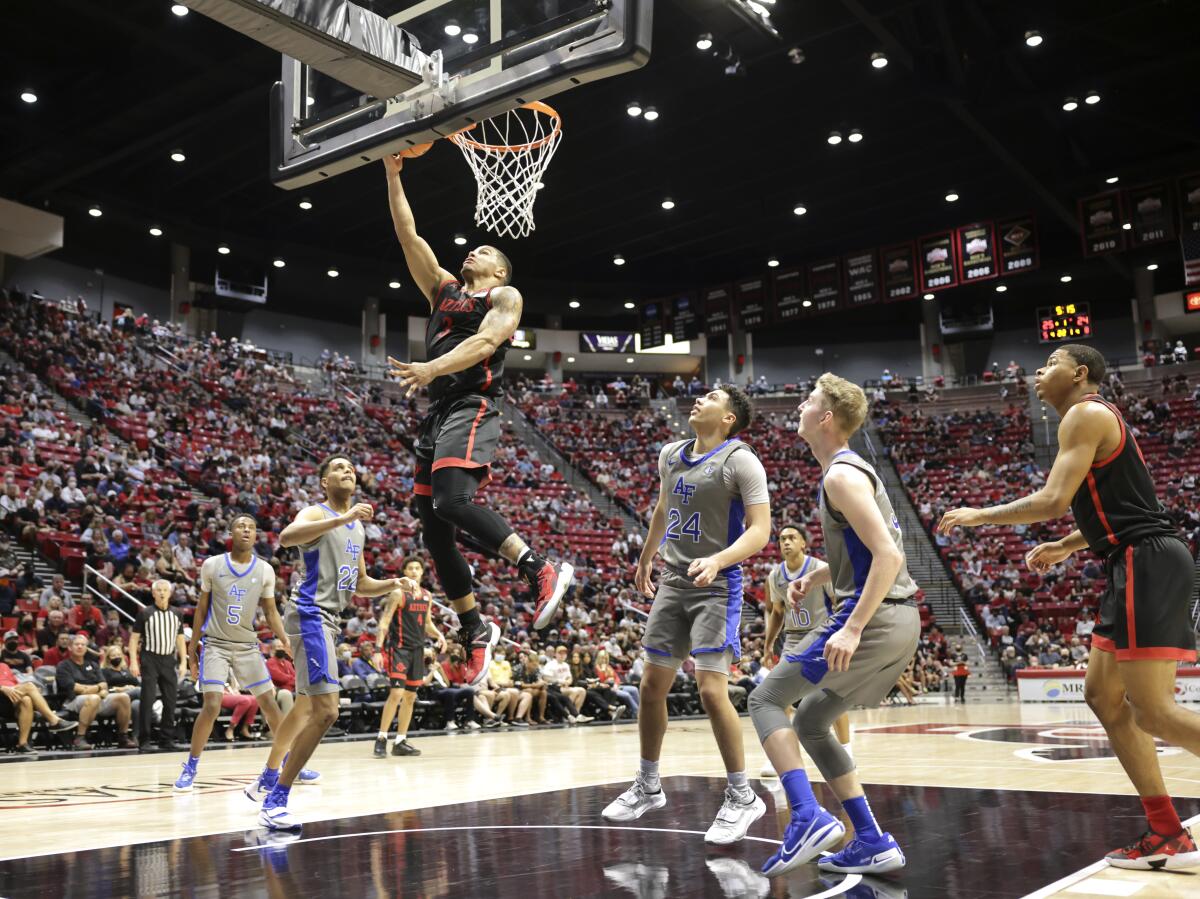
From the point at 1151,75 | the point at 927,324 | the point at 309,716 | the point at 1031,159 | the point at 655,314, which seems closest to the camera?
the point at 309,716

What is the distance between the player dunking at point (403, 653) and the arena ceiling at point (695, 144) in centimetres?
1073

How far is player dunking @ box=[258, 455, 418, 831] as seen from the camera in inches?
207

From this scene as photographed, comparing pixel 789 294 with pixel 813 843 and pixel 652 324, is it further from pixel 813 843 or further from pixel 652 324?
pixel 813 843

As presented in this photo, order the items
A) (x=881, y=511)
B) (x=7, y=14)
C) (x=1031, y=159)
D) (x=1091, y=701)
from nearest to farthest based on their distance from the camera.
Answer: (x=881, y=511), (x=1091, y=701), (x=7, y=14), (x=1031, y=159)

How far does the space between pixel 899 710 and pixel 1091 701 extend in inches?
565

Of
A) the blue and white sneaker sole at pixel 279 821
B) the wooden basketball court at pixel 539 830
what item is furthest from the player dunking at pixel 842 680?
the blue and white sneaker sole at pixel 279 821

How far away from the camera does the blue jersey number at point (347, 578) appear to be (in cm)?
582

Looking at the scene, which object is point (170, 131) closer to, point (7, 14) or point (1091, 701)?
point (7, 14)

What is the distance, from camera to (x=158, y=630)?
33.0 feet

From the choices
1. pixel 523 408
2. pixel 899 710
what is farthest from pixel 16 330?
pixel 899 710

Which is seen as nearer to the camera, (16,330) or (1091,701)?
(1091,701)

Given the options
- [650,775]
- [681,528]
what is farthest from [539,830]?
[681,528]

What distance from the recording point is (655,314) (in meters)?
27.2

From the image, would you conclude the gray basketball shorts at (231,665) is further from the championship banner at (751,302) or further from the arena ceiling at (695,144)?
the championship banner at (751,302)
